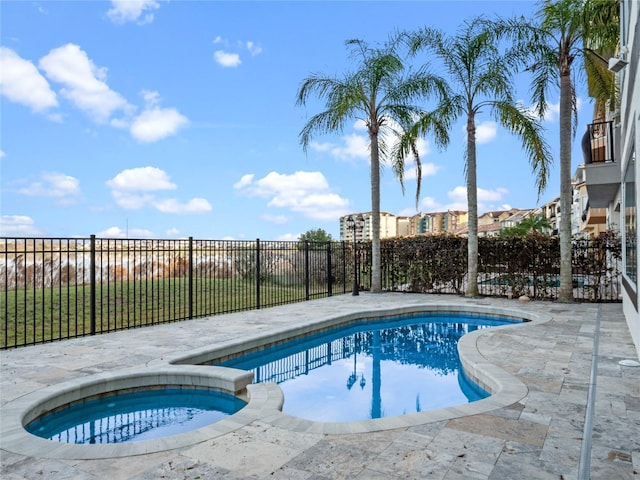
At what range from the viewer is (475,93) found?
40.6 ft

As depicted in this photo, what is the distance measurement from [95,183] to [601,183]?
14.6 m

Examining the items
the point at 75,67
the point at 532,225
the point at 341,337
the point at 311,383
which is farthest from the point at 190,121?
the point at 532,225

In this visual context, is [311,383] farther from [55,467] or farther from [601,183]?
[601,183]

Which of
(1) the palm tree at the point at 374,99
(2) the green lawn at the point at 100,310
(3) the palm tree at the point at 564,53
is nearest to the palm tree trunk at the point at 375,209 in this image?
(1) the palm tree at the point at 374,99

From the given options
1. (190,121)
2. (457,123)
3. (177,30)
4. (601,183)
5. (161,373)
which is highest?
(177,30)

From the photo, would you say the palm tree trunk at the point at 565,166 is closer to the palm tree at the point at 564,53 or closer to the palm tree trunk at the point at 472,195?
the palm tree at the point at 564,53

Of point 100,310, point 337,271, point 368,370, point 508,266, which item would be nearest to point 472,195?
point 508,266

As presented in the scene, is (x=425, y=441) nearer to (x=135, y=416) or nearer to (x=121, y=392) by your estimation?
(x=135, y=416)

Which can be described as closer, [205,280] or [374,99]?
[205,280]

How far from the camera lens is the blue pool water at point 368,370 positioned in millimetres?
5129

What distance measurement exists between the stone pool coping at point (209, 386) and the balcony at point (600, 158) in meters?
8.39

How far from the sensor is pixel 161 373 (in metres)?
5.19

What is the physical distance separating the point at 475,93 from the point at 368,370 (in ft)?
29.8

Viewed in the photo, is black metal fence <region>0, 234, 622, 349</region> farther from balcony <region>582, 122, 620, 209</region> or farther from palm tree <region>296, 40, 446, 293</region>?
balcony <region>582, 122, 620, 209</region>
